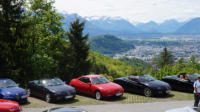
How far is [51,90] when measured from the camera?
548 inches

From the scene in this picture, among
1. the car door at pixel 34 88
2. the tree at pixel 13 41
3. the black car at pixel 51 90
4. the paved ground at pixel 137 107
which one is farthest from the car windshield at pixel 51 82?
the tree at pixel 13 41

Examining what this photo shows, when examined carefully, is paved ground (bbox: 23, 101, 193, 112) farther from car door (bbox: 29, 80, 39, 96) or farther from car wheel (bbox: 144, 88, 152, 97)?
car door (bbox: 29, 80, 39, 96)

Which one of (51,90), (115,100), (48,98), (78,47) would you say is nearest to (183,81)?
(115,100)

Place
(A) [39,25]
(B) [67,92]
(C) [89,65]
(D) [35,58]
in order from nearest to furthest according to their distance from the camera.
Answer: (B) [67,92], (D) [35,58], (A) [39,25], (C) [89,65]

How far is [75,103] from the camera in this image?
13703mm

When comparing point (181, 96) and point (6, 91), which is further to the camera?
point (181, 96)

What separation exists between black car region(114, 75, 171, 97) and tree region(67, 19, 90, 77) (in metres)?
24.6

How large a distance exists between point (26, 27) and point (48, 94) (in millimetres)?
12653

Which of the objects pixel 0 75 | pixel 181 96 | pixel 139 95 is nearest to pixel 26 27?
pixel 0 75

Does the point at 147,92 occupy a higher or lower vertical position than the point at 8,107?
lower

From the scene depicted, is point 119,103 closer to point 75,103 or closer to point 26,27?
point 75,103

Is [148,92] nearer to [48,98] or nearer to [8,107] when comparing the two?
[48,98]

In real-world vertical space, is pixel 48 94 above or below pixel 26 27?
below

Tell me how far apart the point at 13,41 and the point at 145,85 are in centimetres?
1557
